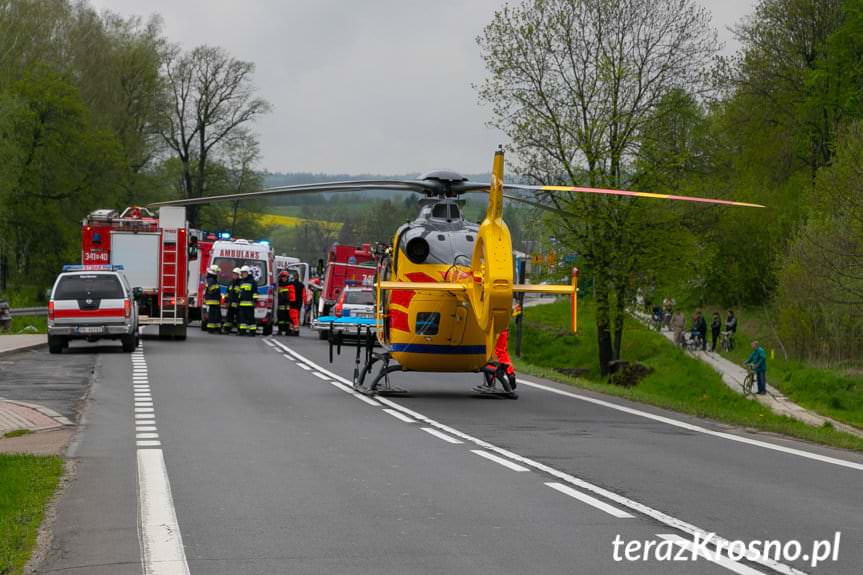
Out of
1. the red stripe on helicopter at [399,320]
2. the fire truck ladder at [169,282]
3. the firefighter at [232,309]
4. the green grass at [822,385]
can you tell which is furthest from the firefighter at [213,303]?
the red stripe on helicopter at [399,320]

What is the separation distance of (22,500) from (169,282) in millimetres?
26595

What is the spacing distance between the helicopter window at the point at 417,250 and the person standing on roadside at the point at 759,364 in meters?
19.5

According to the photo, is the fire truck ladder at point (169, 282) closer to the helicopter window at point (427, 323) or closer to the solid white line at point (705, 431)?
the solid white line at point (705, 431)

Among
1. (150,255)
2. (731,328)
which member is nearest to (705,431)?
(150,255)

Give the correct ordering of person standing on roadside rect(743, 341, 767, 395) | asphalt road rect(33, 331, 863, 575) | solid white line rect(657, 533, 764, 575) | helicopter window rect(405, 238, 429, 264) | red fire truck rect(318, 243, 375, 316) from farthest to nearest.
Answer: red fire truck rect(318, 243, 375, 316) → person standing on roadside rect(743, 341, 767, 395) → helicopter window rect(405, 238, 429, 264) → asphalt road rect(33, 331, 863, 575) → solid white line rect(657, 533, 764, 575)

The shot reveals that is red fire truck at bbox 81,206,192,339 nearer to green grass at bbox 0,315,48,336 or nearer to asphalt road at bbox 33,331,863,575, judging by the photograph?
green grass at bbox 0,315,48,336

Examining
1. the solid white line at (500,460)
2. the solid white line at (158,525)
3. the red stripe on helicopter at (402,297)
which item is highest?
the red stripe on helicopter at (402,297)

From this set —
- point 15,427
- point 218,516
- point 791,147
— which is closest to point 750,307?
point 791,147

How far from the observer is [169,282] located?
121 feet

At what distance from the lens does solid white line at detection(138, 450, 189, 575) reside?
8.02 metres

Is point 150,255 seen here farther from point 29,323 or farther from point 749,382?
point 29,323

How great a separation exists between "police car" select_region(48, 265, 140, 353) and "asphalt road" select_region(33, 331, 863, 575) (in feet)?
37.7

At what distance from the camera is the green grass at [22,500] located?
8.48 m

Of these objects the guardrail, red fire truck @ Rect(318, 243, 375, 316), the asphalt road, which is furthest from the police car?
the guardrail
